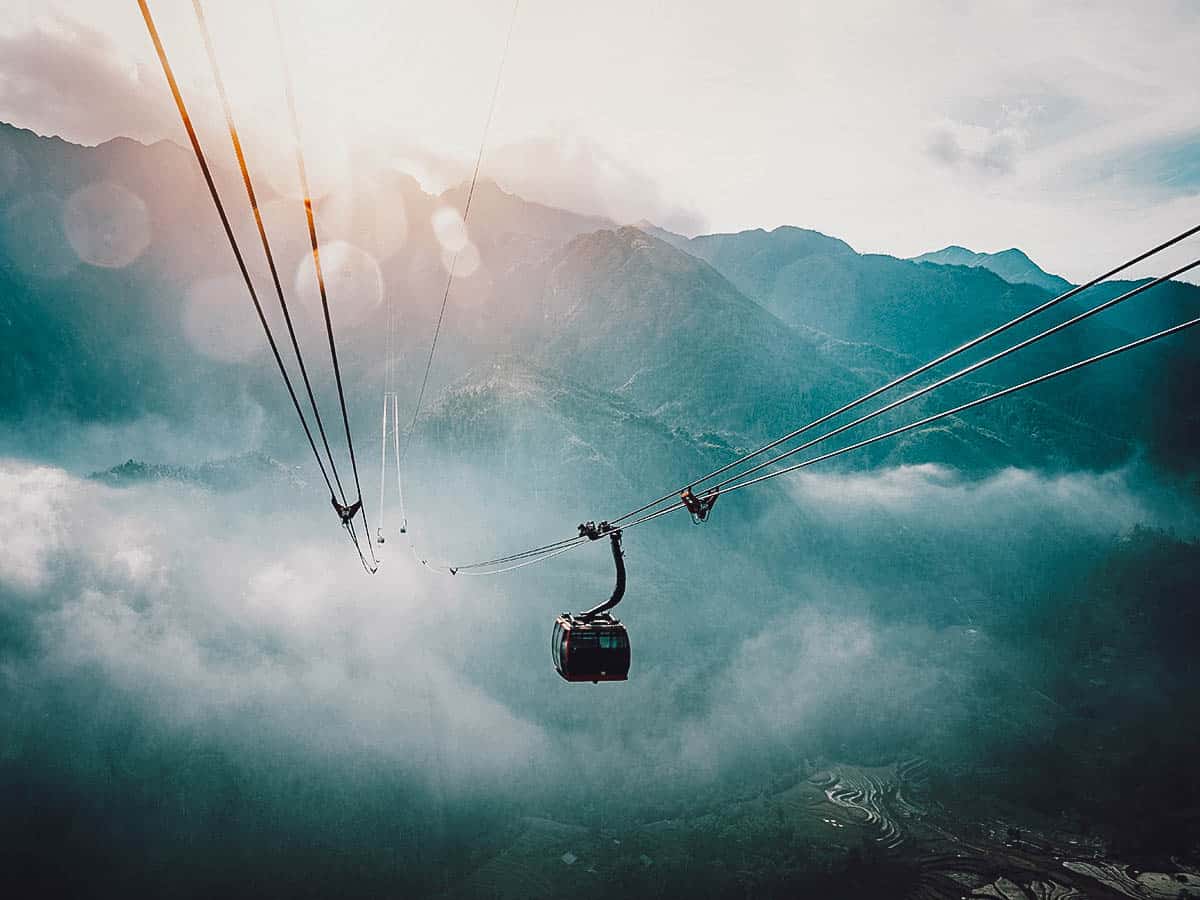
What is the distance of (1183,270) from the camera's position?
5.95m

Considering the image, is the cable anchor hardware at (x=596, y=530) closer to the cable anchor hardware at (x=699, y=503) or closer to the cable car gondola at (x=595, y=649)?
the cable car gondola at (x=595, y=649)

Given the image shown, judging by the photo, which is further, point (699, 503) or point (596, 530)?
point (596, 530)

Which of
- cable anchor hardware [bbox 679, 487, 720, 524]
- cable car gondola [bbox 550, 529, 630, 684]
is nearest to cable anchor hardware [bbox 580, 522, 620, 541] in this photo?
cable car gondola [bbox 550, 529, 630, 684]

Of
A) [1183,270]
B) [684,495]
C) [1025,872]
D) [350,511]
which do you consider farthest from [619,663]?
[1025,872]

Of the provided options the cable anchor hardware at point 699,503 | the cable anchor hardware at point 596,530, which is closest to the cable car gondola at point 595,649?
the cable anchor hardware at point 596,530

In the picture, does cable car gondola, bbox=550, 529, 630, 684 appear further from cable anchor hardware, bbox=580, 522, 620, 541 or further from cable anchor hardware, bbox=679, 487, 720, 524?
cable anchor hardware, bbox=679, 487, 720, 524

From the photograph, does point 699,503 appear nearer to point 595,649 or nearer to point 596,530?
point 596,530

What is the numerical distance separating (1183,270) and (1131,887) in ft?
947

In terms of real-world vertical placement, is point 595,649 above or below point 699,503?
below

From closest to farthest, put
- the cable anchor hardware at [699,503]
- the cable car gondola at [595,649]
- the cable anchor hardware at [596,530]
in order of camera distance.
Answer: the cable anchor hardware at [699,503] < the cable anchor hardware at [596,530] < the cable car gondola at [595,649]

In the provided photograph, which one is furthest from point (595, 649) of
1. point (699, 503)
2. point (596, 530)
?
point (699, 503)

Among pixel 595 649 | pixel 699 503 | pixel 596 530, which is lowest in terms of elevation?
pixel 595 649

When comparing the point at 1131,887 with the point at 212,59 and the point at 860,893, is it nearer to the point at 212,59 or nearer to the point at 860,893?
the point at 860,893

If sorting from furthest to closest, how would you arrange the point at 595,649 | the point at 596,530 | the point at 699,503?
1. the point at 595,649
2. the point at 596,530
3. the point at 699,503
